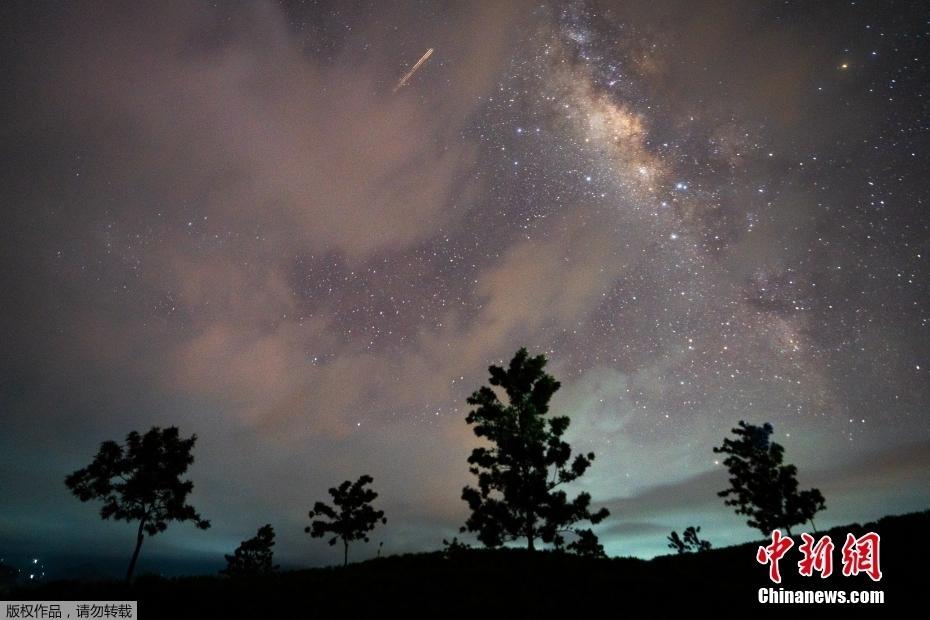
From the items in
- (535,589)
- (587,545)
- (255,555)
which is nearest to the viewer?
(535,589)

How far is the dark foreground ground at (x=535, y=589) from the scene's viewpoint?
12.1 metres

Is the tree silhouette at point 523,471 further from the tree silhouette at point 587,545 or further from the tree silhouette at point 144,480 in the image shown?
the tree silhouette at point 144,480

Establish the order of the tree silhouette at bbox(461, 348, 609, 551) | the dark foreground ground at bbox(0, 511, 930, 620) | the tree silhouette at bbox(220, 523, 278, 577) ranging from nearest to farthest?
the dark foreground ground at bbox(0, 511, 930, 620), the tree silhouette at bbox(461, 348, 609, 551), the tree silhouette at bbox(220, 523, 278, 577)

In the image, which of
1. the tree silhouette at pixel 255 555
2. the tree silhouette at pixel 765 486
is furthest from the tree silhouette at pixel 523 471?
the tree silhouette at pixel 255 555

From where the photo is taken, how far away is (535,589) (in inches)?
563

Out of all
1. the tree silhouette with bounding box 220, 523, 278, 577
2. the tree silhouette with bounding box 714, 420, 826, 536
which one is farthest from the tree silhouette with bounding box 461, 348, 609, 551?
the tree silhouette with bounding box 220, 523, 278, 577

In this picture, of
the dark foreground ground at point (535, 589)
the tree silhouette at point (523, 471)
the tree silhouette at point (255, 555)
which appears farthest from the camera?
the tree silhouette at point (255, 555)

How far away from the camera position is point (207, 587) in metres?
16.2

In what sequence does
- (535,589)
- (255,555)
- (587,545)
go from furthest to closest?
(255,555) < (587,545) < (535,589)

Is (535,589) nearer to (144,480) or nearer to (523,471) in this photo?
(523,471)

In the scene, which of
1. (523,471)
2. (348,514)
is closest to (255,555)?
(348,514)

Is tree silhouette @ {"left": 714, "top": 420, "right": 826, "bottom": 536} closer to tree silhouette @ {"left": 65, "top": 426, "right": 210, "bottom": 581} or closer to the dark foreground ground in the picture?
the dark foreground ground

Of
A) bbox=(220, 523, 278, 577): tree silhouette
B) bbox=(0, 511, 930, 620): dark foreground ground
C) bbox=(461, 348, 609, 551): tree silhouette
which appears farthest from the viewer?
bbox=(220, 523, 278, 577): tree silhouette

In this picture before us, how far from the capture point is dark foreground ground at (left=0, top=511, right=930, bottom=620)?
12.1 meters
